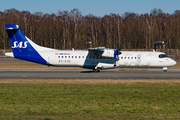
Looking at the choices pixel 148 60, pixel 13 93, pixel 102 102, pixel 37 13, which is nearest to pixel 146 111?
pixel 102 102

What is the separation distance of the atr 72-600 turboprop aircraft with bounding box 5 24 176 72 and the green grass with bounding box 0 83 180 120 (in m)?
14.9

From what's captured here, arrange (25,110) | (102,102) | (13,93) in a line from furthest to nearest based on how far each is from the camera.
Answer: (13,93)
(102,102)
(25,110)

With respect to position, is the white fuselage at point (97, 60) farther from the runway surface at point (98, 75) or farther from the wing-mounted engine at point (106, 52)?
the runway surface at point (98, 75)

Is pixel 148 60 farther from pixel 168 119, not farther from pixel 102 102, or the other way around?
pixel 168 119

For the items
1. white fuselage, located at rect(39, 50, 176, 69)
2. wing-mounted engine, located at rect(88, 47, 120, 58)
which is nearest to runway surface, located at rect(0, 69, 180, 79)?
white fuselage, located at rect(39, 50, 176, 69)

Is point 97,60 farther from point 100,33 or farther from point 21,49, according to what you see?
point 100,33

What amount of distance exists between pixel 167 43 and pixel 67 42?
128 ft

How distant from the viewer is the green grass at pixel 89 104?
10422 millimetres

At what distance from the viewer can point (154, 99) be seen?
14.2 m

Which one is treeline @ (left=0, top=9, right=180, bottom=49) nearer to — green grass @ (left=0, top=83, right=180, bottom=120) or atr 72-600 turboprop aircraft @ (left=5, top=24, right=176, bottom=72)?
atr 72-600 turboprop aircraft @ (left=5, top=24, right=176, bottom=72)

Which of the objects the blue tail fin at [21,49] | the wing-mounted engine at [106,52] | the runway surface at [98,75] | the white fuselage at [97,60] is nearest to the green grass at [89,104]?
the runway surface at [98,75]

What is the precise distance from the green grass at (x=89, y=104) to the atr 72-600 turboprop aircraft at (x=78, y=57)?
1487 centimetres

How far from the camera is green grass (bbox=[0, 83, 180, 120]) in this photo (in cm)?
1042

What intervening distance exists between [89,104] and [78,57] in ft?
64.7
